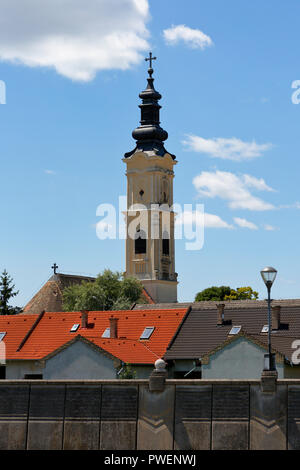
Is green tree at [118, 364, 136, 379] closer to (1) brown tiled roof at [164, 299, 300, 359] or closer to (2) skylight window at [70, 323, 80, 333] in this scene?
(1) brown tiled roof at [164, 299, 300, 359]

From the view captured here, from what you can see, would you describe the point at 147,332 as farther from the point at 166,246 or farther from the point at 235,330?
the point at 166,246

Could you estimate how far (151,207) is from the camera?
114375 mm

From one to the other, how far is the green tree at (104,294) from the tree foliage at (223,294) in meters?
23.2

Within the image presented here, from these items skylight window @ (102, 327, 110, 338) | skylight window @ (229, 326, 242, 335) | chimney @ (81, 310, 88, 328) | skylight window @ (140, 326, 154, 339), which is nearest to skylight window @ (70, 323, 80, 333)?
chimney @ (81, 310, 88, 328)

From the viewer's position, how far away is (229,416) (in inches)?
1156

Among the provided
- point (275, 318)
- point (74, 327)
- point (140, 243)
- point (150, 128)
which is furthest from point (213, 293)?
point (275, 318)

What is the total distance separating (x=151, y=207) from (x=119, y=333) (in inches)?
2185

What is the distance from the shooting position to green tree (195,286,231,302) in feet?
394

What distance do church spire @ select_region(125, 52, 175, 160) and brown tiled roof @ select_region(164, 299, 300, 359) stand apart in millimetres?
58749

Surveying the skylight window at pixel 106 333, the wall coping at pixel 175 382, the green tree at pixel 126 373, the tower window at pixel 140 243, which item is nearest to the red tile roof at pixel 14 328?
the skylight window at pixel 106 333

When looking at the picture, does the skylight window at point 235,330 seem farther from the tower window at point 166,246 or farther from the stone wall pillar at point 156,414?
the tower window at point 166,246

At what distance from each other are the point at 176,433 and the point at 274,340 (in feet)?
74.0
